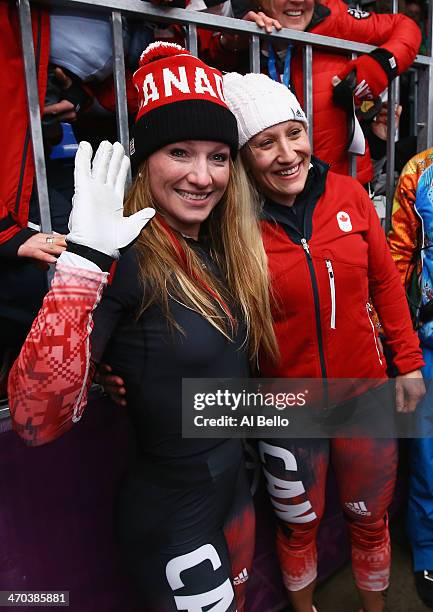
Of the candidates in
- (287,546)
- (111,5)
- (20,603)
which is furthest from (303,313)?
(20,603)

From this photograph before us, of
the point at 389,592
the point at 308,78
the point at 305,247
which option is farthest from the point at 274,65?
the point at 389,592

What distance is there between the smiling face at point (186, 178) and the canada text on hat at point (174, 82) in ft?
0.41

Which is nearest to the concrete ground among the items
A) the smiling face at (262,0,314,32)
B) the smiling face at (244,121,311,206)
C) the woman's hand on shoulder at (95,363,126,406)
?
the woman's hand on shoulder at (95,363,126,406)

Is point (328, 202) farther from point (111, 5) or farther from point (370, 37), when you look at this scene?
point (370, 37)

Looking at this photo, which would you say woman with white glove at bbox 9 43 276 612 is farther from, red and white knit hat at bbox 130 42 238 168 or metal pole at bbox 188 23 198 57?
metal pole at bbox 188 23 198 57

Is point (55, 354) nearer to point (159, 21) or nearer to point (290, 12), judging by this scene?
point (159, 21)

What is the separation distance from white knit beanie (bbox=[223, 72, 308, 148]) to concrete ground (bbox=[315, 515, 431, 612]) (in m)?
2.06

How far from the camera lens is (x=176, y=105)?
1381 mm

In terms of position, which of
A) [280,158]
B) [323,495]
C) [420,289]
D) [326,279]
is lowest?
[323,495]

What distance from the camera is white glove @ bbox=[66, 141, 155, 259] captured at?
1.06 m

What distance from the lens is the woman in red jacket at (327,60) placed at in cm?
216

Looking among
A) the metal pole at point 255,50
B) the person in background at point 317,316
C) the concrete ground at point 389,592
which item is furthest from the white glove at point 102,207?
the concrete ground at point 389,592

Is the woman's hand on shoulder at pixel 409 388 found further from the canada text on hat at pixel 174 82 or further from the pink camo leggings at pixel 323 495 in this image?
the canada text on hat at pixel 174 82

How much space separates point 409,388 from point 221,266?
0.95 meters
